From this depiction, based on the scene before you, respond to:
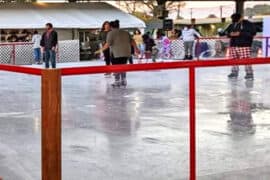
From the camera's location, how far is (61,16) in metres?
30.0

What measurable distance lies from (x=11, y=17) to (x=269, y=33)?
13.2 meters

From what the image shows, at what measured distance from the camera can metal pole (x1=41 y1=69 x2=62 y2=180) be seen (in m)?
3.77

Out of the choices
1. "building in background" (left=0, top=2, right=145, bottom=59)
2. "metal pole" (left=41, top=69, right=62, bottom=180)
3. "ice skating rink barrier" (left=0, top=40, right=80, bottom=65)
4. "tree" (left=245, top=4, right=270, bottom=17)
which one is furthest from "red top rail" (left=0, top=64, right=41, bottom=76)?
"tree" (left=245, top=4, right=270, bottom=17)

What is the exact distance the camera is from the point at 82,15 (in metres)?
30.4

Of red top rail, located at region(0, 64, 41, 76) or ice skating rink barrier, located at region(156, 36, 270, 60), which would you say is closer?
red top rail, located at region(0, 64, 41, 76)

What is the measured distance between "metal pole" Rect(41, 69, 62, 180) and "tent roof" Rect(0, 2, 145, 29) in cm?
2433

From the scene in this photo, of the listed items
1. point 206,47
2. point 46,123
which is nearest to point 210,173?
point 46,123

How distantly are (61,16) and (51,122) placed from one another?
26.7m

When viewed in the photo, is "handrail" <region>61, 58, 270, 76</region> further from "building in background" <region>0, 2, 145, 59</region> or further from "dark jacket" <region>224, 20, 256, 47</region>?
"building in background" <region>0, 2, 145, 59</region>

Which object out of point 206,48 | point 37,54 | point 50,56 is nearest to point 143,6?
point 206,48

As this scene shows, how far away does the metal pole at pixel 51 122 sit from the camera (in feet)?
12.4

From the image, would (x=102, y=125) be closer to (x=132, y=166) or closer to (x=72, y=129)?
(x=72, y=129)

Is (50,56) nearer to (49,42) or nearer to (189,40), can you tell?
(49,42)

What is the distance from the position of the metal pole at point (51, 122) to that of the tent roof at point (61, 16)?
24.3 m
